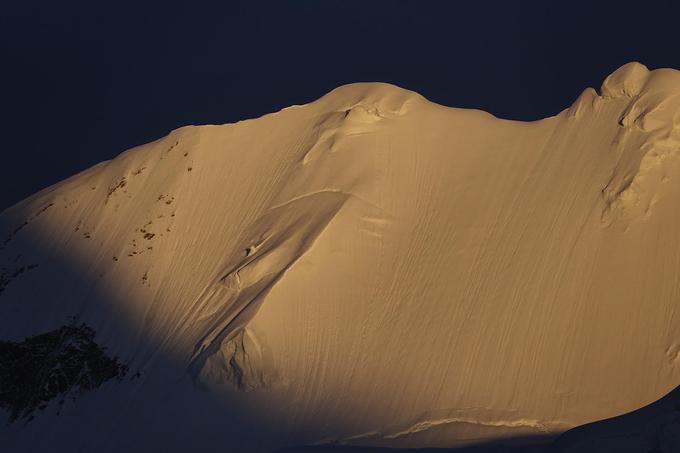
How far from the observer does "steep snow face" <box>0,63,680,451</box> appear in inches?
1276

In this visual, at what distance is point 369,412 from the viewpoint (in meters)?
32.2

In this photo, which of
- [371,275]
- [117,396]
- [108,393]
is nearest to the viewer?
[117,396]

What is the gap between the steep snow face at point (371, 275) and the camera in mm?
32406

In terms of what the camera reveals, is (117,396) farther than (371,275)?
No

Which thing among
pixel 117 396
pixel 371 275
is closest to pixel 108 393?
pixel 117 396

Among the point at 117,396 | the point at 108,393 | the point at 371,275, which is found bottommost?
the point at 371,275

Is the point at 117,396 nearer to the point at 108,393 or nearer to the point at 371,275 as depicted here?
the point at 108,393

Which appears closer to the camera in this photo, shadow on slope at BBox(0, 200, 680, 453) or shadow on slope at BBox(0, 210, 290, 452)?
shadow on slope at BBox(0, 200, 680, 453)

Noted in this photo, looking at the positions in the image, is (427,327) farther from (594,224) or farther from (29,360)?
(29,360)

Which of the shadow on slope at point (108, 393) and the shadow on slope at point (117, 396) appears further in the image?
the shadow on slope at point (108, 393)

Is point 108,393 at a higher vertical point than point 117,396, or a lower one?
higher

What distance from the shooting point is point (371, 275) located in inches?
1411

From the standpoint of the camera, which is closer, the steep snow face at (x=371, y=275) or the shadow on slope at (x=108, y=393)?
the steep snow face at (x=371, y=275)

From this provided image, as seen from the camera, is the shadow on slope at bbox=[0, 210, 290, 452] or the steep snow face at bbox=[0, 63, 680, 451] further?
Answer: the shadow on slope at bbox=[0, 210, 290, 452]
